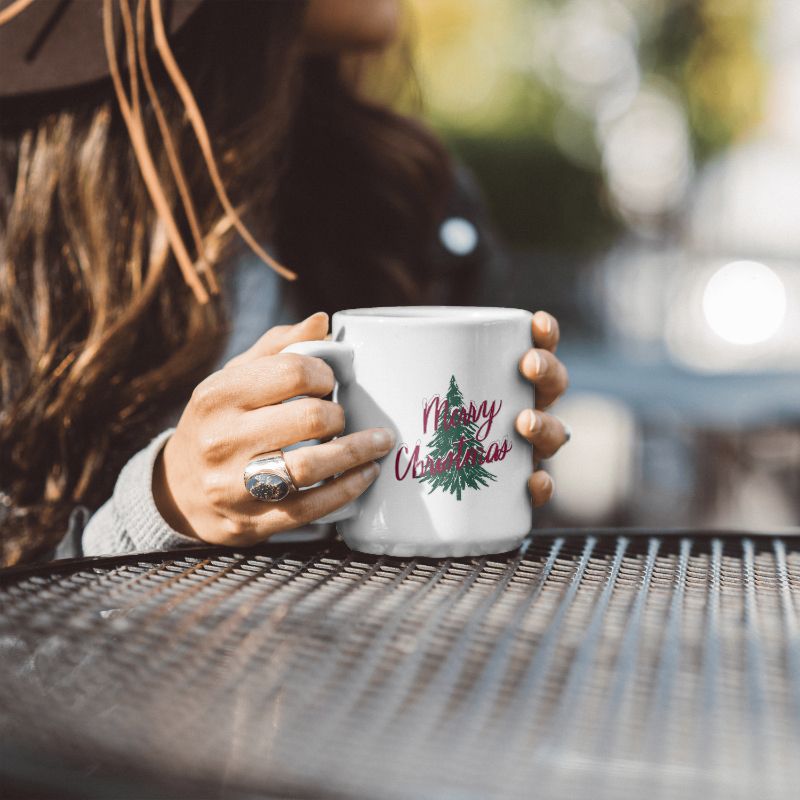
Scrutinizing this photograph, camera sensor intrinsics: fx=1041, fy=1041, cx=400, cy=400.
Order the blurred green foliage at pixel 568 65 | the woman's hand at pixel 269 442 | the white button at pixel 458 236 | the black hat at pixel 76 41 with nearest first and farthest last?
the woman's hand at pixel 269 442 → the black hat at pixel 76 41 → the white button at pixel 458 236 → the blurred green foliage at pixel 568 65

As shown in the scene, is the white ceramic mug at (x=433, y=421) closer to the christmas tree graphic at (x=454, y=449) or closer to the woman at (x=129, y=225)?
the christmas tree graphic at (x=454, y=449)

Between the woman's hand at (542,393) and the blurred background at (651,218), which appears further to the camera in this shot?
the blurred background at (651,218)

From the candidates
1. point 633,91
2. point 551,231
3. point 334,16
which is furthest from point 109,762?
point 633,91

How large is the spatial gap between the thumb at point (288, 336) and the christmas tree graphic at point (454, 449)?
0.11 meters

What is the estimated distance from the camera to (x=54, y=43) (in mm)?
994

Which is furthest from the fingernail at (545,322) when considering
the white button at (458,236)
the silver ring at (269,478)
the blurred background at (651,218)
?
the blurred background at (651,218)

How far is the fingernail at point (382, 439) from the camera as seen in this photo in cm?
65

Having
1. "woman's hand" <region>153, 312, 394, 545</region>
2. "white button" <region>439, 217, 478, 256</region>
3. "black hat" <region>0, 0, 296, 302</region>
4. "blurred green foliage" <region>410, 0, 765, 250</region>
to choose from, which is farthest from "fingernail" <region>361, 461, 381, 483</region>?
"blurred green foliage" <region>410, 0, 765, 250</region>

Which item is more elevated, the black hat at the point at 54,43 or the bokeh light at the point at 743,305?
the black hat at the point at 54,43

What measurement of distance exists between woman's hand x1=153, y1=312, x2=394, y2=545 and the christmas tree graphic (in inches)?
1.2

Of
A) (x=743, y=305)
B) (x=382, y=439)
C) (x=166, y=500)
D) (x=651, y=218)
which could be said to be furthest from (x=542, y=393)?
(x=651, y=218)

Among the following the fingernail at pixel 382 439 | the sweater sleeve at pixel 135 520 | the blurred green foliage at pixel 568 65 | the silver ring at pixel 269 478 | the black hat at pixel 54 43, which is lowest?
the sweater sleeve at pixel 135 520

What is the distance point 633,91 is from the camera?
25.9 ft

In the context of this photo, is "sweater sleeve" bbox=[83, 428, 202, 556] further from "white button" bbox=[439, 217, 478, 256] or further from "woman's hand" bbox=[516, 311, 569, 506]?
"white button" bbox=[439, 217, 478, 256]
